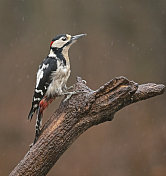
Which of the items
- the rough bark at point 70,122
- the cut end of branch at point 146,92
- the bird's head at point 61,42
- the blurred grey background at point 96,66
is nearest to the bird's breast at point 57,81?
the bird's head at point 61,42

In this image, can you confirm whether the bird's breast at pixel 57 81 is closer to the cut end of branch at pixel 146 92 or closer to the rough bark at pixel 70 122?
the rough bark at pixel 70 122

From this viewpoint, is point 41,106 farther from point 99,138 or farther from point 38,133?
point 99,138

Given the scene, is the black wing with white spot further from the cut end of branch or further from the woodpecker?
the cut end of branch

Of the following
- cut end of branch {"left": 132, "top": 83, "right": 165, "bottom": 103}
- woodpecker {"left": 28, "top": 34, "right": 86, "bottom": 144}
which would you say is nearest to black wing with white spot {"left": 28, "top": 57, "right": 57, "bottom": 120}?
woodpecker {"left": 28, "top": 34, "right": 86, "bottom": 144}

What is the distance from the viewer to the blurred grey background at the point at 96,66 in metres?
4.90

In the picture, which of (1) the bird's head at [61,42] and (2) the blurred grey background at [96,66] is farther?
(2) the blurred grey background at [96,66]

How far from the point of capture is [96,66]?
5.02 m

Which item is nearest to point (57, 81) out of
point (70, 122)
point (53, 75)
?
point (53, 75)

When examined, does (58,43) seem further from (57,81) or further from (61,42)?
(57,81)

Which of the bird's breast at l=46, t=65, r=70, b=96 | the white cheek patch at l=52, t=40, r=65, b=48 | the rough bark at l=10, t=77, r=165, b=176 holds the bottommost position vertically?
the rough bark at l=10, t=77, r=165, b=176

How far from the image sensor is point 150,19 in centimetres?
499

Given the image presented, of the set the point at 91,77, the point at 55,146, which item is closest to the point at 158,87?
the point at 55,146

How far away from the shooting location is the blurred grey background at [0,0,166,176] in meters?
4.90

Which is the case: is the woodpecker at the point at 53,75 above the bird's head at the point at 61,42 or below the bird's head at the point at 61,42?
below
